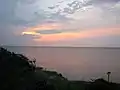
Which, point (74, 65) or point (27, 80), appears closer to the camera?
point (27, 80)

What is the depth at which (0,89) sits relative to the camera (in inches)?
412

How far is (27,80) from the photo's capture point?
10.8 meters

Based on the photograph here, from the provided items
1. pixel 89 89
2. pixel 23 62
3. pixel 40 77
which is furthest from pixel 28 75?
pixel 89 89

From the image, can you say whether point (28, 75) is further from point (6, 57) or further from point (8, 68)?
point (6, 57)

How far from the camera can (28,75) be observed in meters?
11.2

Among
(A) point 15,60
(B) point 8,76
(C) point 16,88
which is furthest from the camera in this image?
(A) point 15,60

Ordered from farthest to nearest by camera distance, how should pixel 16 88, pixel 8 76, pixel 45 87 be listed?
pixel 8 76
pixel 16 88
pixel 45 87

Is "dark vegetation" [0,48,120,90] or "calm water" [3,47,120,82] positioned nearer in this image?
"dark vegetation" [0,48,120,90]

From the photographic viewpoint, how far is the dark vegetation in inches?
397

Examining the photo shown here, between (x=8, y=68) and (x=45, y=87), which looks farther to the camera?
(x=8, y=68)

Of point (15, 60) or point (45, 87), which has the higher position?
point (15, 60)

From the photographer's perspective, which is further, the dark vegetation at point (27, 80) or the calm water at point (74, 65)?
the calm water at point (74, 65)

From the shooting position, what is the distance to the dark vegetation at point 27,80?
10.1m

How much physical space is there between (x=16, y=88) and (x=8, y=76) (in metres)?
0.98
